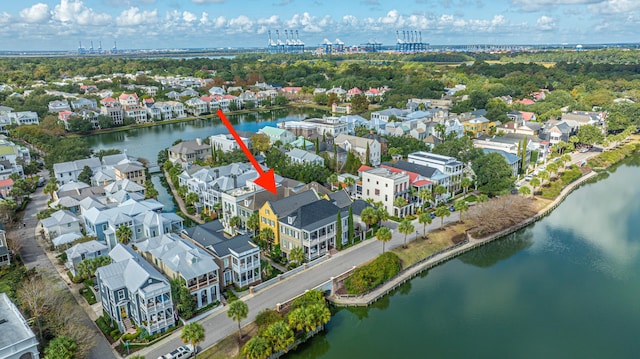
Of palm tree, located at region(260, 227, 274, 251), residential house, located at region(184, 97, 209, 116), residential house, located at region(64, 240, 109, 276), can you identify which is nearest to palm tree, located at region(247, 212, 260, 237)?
palm tree, located at region(260, 227, 274, 251)

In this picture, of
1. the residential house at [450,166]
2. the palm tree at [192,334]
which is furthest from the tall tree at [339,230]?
the residential house at [450,166]

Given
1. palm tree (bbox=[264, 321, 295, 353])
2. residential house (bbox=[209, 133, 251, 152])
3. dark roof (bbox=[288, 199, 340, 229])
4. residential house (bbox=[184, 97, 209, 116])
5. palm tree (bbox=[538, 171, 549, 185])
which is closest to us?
palm tree (bbox=[264, 321, 295, 353])

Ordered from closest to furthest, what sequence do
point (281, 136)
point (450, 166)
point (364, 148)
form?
1. point (450, 166)
2. point (364, 148)
3. point (281, 136)

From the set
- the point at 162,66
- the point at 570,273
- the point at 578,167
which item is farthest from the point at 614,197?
the point at 162,66

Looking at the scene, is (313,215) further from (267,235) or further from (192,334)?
(192,334)

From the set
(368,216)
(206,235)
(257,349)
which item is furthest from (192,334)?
(368,216)

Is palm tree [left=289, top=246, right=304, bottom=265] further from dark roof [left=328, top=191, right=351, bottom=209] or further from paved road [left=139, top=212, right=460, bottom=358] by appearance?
dark roof [left=328, top=191, right=351, bottom=209]

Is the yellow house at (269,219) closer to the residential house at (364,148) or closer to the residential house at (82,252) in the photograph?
the residential house at (82,252)
